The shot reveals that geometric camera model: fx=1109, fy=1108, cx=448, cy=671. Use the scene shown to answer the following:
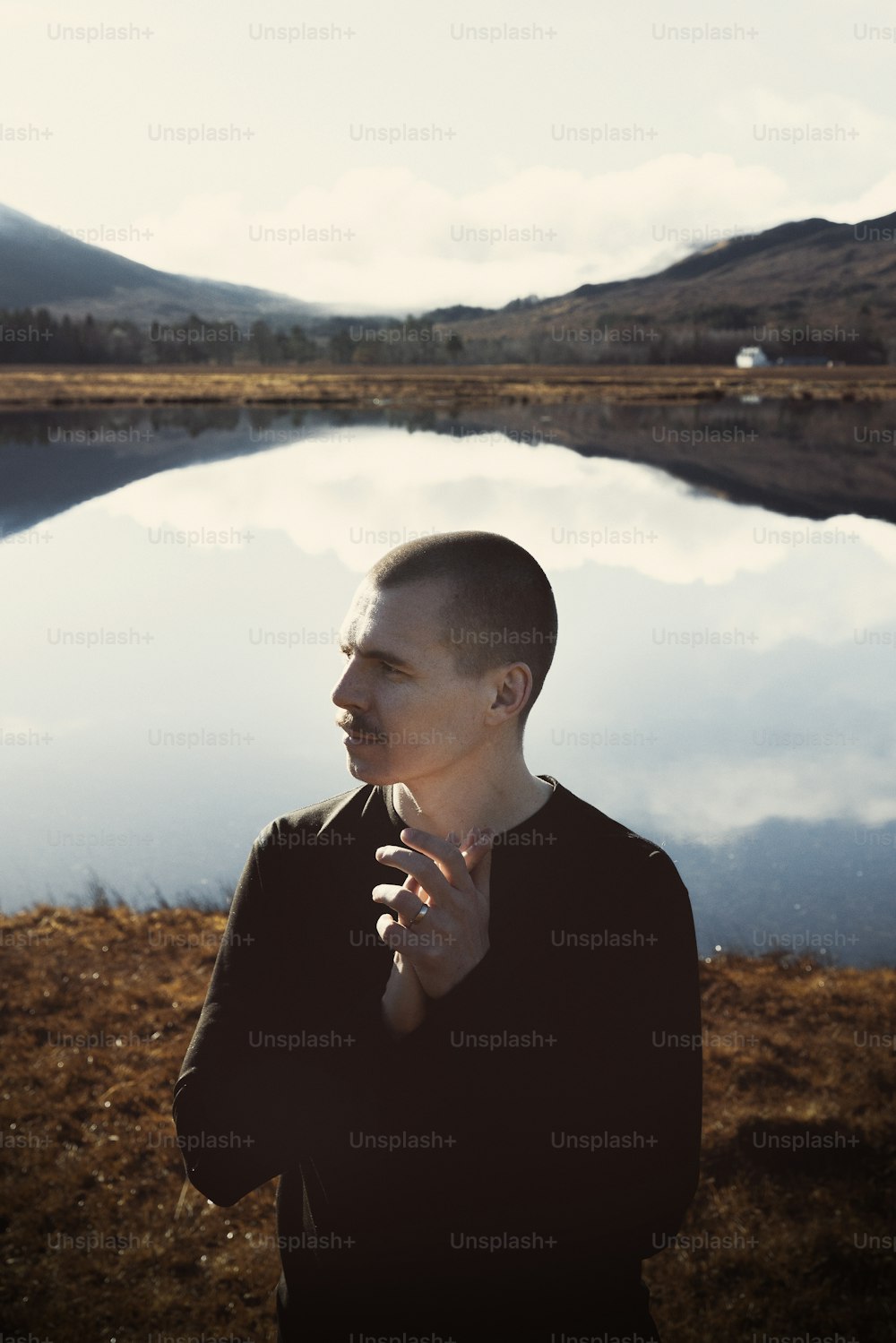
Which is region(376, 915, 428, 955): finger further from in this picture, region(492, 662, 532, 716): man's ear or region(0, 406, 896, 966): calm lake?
region(0, 406, 896, 966): calm lake

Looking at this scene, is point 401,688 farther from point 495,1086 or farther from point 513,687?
point 495,1086

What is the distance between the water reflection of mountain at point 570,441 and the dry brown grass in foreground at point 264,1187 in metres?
→ 39.4

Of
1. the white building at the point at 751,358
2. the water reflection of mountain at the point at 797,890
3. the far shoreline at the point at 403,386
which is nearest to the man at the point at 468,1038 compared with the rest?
the water reflection of mountain at the point at 797,890

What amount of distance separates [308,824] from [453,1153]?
0.79 m

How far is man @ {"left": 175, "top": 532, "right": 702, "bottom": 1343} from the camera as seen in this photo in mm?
2256

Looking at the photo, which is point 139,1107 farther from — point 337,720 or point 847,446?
point 847,446

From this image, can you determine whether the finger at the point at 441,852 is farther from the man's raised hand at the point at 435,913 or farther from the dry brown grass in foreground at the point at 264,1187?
the dry brown grass in foreground at the point at 264,1187

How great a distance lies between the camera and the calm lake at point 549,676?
549 inches

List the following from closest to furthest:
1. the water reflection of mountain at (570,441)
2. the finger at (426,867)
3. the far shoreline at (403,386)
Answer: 1. the finger at (426,867)
2. the water reflection of mountain at (570,441)
3. the far shoreline at (403,386)

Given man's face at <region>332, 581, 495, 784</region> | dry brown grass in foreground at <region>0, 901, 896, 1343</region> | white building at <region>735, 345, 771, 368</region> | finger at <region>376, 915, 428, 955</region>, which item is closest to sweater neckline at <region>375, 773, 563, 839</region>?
man's face at <region>332, 581, 495, 784</region>

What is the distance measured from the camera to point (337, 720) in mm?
2334

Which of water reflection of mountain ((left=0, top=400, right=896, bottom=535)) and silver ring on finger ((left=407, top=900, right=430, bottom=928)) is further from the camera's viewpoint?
water reflection of mountain ((left=0, top=400, right=896, bottom=535))

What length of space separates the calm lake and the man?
9.18 meters

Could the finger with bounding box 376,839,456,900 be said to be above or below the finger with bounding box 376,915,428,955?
above
